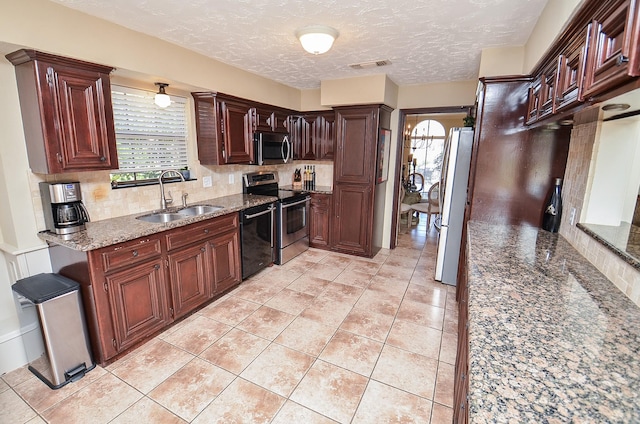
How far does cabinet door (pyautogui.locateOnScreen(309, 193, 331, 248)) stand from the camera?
457 cm

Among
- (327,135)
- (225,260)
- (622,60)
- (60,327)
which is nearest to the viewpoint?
(622,60)

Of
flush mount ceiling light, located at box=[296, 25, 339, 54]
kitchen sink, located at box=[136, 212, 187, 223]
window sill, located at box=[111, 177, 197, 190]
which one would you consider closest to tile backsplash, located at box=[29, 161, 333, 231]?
window sill, located at box=[111, 177, 197, 190]

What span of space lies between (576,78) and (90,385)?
129 inches

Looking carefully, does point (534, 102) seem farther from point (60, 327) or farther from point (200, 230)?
point (60, 327)

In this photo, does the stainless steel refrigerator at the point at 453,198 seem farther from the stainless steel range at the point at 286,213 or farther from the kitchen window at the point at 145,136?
the kitchen window at the point at 145,136

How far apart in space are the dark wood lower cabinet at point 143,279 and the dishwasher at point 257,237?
1.06 feet

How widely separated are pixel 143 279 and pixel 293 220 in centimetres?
220

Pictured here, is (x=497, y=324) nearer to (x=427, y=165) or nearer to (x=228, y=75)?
(x=228, y=75)

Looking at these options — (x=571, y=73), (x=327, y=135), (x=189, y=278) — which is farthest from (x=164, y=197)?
(x=571, y=73)

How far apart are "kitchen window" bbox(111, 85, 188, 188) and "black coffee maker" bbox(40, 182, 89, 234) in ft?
1.58

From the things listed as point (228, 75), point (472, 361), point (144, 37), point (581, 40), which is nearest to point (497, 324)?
point (472, 361)

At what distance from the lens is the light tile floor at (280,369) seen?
1.79m

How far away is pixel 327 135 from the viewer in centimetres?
460

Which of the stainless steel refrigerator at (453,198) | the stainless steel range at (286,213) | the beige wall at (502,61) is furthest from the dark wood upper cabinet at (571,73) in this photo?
the stainless steel range at (286,213)
